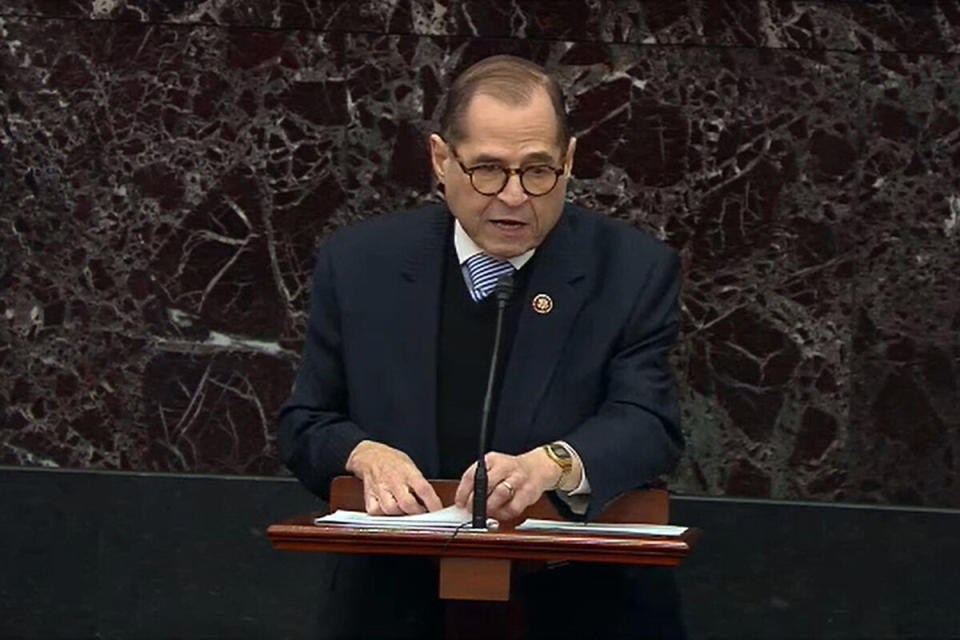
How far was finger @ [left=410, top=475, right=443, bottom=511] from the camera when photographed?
4.08 metres

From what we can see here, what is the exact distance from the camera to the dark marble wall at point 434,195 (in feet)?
20.7

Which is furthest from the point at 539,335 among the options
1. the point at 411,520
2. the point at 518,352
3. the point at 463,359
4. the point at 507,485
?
the point at 411,520

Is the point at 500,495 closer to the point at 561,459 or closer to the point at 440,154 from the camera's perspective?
the point at 561,459

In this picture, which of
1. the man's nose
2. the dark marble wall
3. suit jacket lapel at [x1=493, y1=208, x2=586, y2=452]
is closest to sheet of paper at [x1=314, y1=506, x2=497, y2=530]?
suit jacket lapel at [x1=493, y1=208, x2=586, y2=452]

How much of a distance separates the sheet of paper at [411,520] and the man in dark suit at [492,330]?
0.53 feet

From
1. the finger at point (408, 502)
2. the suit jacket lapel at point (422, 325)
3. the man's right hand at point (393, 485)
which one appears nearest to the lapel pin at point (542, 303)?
the suit jacket lapel at point (422, 325)

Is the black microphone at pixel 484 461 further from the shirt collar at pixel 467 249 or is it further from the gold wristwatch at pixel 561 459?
the shirt collar at pixel 467 249

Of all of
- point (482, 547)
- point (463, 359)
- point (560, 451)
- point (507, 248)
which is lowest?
point (482, 547)

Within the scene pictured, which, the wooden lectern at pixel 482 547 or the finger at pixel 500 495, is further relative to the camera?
the finger at pixel 500 495

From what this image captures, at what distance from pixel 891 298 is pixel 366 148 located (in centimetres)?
151

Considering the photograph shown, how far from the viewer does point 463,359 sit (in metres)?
4.52

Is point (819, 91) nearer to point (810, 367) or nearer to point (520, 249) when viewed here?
point (810, 367)

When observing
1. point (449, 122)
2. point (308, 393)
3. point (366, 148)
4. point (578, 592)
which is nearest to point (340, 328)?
point (308, 393)

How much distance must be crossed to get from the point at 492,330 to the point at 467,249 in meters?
0.17
